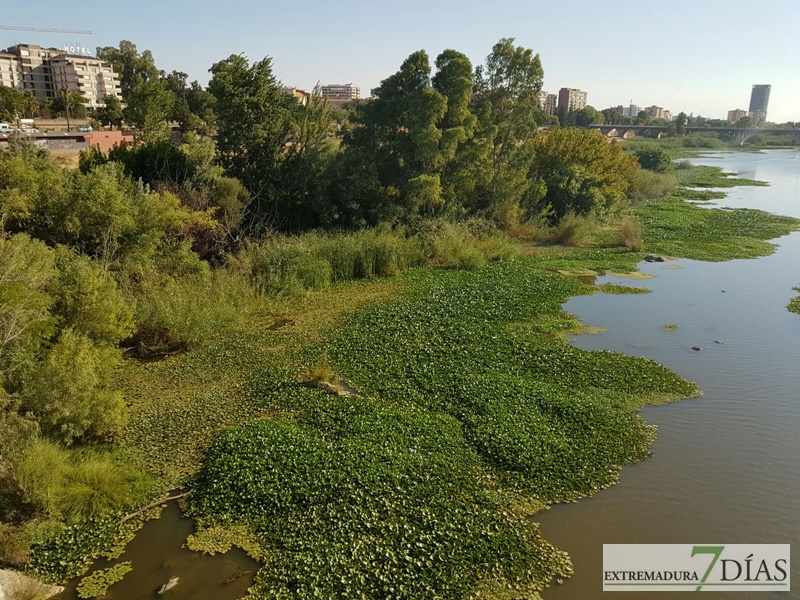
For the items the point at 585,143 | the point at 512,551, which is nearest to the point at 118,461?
the point at 512,551

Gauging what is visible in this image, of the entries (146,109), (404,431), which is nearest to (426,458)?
(404,431)

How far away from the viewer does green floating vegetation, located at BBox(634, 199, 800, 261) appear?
→ 20.4 m

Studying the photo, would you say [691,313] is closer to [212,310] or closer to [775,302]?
[775,302]

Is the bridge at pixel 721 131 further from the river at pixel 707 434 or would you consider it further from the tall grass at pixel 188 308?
the tall grass at pixel 188 308

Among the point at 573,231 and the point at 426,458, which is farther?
the point at 573,231

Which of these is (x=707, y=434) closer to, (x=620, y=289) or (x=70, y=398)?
(x=620, y=289)

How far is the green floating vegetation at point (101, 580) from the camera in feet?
17.5

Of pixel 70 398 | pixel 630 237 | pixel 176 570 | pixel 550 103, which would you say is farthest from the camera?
pixel 550 103

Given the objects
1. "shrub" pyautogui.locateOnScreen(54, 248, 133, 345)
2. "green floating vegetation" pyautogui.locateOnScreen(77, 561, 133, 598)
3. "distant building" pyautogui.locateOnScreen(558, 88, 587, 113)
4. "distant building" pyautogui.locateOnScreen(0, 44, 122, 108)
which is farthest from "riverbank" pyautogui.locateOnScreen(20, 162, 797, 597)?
"distant building" pyautogui.locateOnScreen(558, 88, 587, 113)

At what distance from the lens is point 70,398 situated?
22.2ft

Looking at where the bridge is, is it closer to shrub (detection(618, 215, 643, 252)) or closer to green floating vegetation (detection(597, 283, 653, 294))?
shrub (detection(618, 215, 643, 252))

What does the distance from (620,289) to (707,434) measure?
8033 millimetres

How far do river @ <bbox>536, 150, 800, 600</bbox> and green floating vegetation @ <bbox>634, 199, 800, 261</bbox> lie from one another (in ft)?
13.4

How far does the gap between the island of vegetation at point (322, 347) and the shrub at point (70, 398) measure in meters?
0.05
